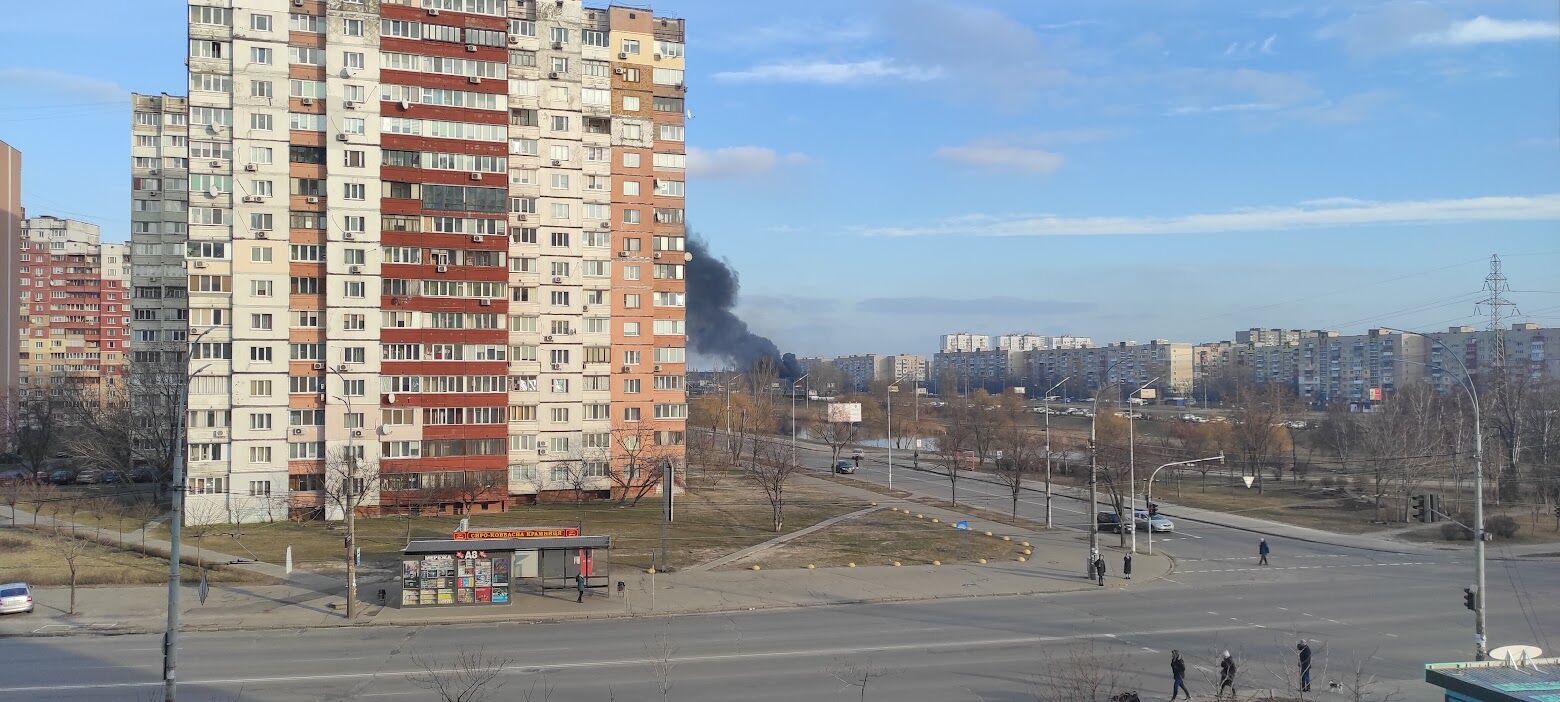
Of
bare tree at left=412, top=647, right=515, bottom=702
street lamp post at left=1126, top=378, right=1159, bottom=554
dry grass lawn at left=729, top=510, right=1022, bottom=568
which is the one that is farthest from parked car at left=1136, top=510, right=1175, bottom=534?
bare tree at left=412, top=647, right=515, bottom=702

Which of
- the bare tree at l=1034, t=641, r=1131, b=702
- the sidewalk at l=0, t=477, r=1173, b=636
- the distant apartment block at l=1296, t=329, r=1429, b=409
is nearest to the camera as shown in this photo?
the bare tree at l=1034, t=641, r=1131, b=702

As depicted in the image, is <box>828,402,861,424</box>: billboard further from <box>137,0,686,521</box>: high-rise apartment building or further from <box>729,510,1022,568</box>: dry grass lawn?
<box>729,510,1022,568</box>: dry grass lawn

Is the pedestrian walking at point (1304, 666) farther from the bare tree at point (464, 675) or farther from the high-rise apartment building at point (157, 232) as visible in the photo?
the high-rise apartment building at point (157, 232)

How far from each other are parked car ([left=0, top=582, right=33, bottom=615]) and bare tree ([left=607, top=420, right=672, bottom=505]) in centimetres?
3768

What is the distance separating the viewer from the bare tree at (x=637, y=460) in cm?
6900

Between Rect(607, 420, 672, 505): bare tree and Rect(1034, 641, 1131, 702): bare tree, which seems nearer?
Rect(1034, 641, 1131, 702): bare tree

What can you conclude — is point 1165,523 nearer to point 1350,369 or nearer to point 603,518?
point 603,518

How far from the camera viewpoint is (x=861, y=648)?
2828 centimetres

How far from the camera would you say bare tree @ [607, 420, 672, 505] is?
69000 mm

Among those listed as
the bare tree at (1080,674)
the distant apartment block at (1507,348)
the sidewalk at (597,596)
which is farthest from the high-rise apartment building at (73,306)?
the distant apartment block at (1507,348)

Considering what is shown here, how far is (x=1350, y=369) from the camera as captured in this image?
19225 centimetres

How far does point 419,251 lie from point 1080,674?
172 ft

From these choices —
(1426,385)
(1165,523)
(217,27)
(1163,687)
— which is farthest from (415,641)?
(1426,385)

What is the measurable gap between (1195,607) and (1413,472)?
1678 inches
